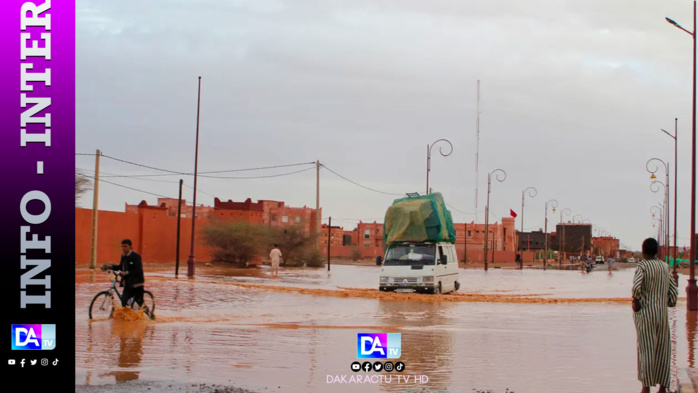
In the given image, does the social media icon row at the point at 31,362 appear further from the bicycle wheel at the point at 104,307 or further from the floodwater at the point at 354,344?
the bicycle wheel at the point at 104,307

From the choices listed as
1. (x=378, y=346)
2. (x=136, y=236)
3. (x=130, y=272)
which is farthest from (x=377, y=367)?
(x=136, y=236)

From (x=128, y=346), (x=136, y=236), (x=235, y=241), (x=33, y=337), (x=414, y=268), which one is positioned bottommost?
(x=128, y=346)

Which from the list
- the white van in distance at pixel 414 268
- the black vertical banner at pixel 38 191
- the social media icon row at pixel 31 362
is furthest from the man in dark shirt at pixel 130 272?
the white van in distance at pixel 414 268

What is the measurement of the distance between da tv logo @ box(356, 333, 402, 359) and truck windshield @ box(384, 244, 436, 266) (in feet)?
45.2

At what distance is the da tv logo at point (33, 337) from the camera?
10.5 m

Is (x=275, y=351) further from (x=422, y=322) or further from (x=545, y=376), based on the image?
(x=422, y=322)

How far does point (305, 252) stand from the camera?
69062 mm

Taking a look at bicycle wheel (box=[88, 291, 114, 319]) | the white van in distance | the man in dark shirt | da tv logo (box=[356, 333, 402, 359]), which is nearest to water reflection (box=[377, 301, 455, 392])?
da tv logo (box=[356, 333, 402, 359])

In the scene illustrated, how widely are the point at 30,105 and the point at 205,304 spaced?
14826mm

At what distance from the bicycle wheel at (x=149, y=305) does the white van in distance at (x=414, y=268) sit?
11690 mm

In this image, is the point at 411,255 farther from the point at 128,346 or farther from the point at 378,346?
the point at 128,346

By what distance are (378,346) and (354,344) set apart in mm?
780

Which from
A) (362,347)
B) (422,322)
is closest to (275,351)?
(362,347)

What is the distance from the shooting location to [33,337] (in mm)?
10516
